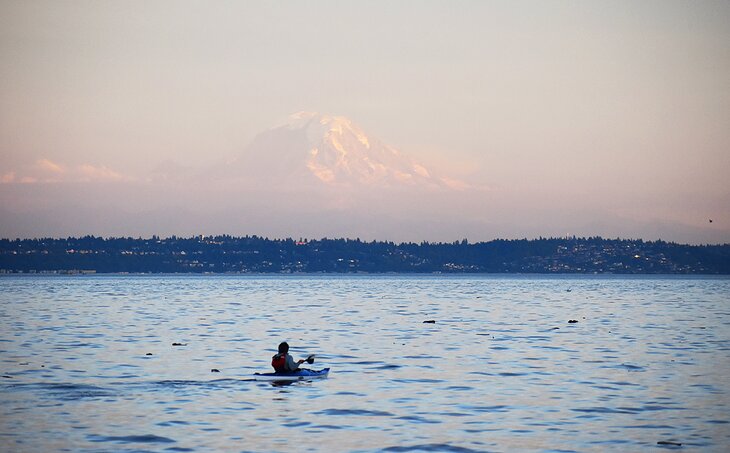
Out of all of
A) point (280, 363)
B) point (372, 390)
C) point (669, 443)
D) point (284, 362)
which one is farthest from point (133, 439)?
point (669, 443)

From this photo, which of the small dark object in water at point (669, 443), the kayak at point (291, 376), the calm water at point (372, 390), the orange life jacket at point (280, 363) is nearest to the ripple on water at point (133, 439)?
the calm water at point (372, 390)

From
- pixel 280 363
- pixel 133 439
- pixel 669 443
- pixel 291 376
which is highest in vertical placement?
pixel 280 363

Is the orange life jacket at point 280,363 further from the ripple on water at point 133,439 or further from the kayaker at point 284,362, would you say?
the ripple on water at point 133,439

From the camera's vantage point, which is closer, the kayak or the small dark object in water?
the small dark object in water

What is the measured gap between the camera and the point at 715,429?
28.6 metres

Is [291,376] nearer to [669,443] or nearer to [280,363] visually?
[280,363]

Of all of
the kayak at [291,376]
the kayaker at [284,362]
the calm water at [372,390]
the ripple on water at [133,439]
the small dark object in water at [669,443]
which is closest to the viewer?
the small dark object in water at [669,443]

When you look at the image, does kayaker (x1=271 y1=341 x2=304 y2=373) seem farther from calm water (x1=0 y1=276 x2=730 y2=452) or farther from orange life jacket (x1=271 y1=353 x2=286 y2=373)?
calm water (x1=0 y1=276 x2=730 y2=452)

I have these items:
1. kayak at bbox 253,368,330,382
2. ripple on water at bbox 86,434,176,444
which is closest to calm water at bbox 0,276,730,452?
ripple on water at bbox 86,434,176,444

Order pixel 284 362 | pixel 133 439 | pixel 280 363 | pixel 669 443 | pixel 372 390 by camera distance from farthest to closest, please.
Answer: pixel 280 363, pixel 284 362, pixel 372 390, pixel 133 439, pixel 669 443

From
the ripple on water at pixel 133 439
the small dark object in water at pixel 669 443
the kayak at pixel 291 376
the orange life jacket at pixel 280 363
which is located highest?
the orange life jacket at pixel 280 363

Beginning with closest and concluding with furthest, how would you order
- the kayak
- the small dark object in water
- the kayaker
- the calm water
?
the small dark object in water → the calm water → the kayaker → the kayak

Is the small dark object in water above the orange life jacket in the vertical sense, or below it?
below

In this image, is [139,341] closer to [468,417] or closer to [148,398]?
[148,398]
